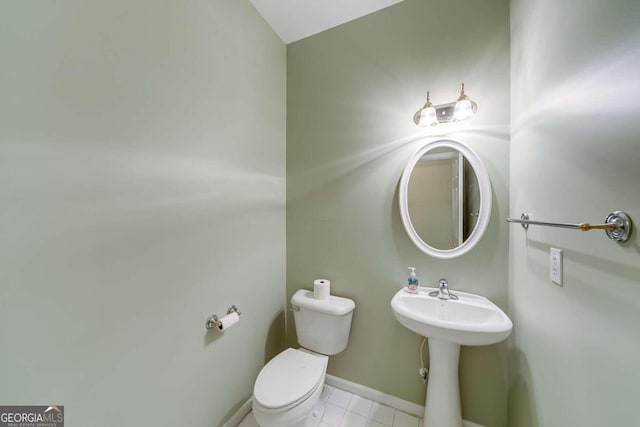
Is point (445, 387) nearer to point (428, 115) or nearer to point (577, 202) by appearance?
point (577, 202)

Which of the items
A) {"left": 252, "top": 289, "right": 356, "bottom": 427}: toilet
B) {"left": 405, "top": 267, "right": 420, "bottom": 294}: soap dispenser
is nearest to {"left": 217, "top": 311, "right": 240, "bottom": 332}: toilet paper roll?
{"left": 252, "top": 289, "right": 356, "bottom": 427}: toilet

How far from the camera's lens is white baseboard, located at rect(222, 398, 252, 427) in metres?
1.24

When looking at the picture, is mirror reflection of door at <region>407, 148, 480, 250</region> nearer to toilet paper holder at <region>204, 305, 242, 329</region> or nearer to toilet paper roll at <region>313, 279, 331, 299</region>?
toilet paper roll at <region>313, 279, 331, 299</region>

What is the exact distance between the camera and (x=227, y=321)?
3.70 feet

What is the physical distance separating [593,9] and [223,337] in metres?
1.96

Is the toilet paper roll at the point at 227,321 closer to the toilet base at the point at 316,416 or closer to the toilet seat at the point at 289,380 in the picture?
the toilet seat at the point at 289,380

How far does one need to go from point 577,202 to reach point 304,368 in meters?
1.42

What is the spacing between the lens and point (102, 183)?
0.74 meters

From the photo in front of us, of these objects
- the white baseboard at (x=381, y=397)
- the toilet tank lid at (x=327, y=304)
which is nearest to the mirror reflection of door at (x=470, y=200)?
the toilet tank lid at (x=327, y=304)

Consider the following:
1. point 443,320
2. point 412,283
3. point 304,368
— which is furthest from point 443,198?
point 304,368

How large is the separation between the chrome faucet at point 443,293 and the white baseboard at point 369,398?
0.75 m

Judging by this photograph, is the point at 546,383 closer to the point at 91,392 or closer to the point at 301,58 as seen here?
the point at 91,392

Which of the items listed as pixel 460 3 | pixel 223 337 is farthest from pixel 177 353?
pixel 460 3

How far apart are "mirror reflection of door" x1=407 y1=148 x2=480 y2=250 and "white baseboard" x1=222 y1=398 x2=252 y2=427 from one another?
1.55 m
